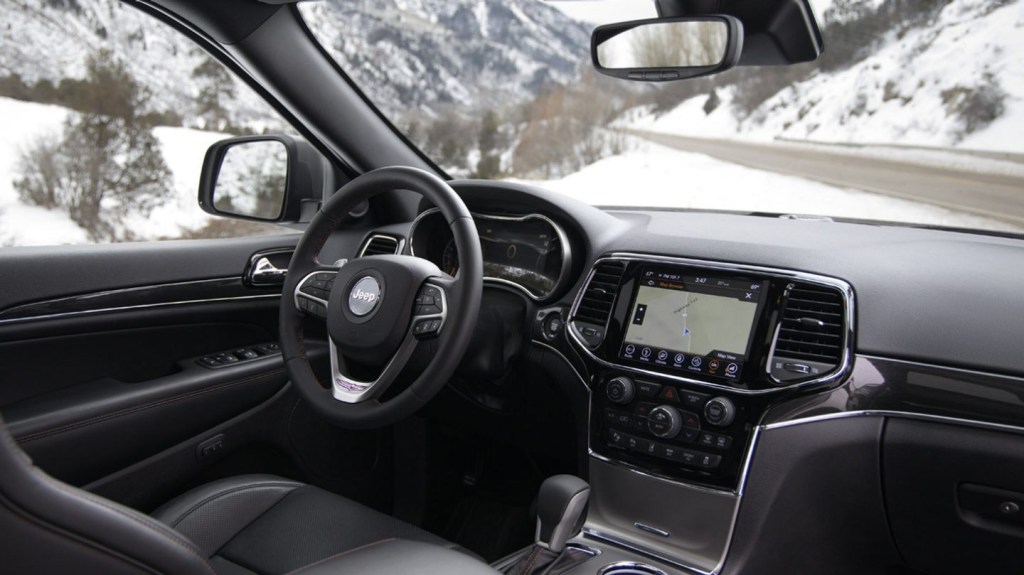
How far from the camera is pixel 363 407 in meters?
1.76

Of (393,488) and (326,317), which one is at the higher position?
(326,317)

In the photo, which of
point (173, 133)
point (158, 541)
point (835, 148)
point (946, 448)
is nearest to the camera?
point (158, 541)

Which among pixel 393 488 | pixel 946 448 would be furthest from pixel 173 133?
pixel 946 448

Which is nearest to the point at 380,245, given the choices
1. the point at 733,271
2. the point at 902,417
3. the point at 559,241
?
the point at 559,241

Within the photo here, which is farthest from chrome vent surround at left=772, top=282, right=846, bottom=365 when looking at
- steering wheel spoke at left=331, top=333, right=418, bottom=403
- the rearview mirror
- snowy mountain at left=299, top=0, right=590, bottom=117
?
the rearview mirror

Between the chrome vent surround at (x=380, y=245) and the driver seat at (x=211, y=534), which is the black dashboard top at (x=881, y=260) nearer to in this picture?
the chrome vent surround at (x=380, y=245)

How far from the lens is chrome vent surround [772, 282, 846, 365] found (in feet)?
5.86

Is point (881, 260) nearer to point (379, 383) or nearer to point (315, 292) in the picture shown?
point (379, 383)

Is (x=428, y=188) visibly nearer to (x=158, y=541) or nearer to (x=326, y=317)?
(x=326, y=317)

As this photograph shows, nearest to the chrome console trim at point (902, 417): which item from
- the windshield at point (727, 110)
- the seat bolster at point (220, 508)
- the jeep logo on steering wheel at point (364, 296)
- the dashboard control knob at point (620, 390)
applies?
the dashboard control knob at point (620, 390)

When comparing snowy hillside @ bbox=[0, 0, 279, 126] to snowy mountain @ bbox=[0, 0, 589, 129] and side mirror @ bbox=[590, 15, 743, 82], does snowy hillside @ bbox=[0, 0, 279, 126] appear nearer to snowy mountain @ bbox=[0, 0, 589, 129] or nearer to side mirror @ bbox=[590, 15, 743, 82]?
snowy mountain @ bbox=[0, 0, 589, 129]

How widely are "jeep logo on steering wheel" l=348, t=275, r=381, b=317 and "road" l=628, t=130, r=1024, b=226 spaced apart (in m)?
1.27

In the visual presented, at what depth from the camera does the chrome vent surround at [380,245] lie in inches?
99.7

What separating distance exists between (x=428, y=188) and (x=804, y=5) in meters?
0.98
